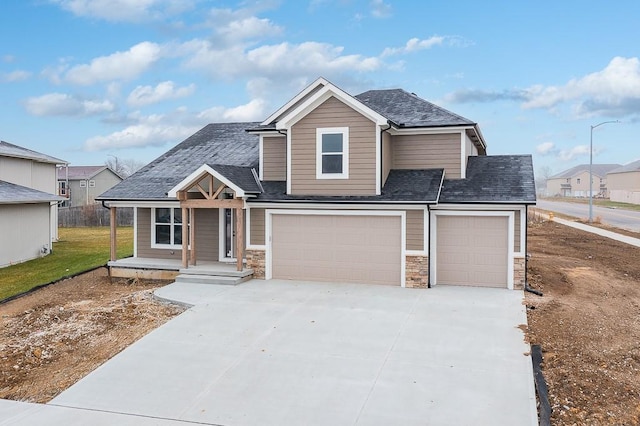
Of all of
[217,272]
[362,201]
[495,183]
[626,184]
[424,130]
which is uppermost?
[626,184]

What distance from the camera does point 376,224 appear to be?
1372cm

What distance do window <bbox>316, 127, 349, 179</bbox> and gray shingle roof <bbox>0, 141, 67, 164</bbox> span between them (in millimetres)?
16624

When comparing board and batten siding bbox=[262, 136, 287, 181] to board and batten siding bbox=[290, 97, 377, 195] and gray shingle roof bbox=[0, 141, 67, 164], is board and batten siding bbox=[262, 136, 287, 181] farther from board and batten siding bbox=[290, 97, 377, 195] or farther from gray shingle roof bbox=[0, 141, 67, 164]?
gray shingle roof bbox=[0, 141, 67, 164]

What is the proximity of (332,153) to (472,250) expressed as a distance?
4.69 metres

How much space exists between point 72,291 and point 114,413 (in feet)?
29.0

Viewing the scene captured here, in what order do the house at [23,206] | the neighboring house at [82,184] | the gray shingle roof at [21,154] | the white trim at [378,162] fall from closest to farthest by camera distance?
the white trim at [378,162]
the house at [23,206]
the gray shingle roof at [21,154]
the neighboring house at [82,184]

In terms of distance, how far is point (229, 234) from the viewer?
16.3m

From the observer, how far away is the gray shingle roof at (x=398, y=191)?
13.3 meters

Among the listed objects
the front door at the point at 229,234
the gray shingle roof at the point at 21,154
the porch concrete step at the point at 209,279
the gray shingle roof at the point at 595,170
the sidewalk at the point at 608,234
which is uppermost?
the gray shingle roof at the point at 595,170

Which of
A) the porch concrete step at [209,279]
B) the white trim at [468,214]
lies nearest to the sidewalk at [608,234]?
the white trim at [468,214]

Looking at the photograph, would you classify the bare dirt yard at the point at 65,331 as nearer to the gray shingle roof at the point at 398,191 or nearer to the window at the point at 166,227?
the window at the point at 166,227

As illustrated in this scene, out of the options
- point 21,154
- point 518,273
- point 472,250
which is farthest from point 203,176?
point 21,154

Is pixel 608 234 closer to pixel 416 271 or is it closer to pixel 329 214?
pixel 416 271

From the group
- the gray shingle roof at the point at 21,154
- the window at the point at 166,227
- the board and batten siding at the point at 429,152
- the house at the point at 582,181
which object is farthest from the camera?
the house at the point at 582,181
